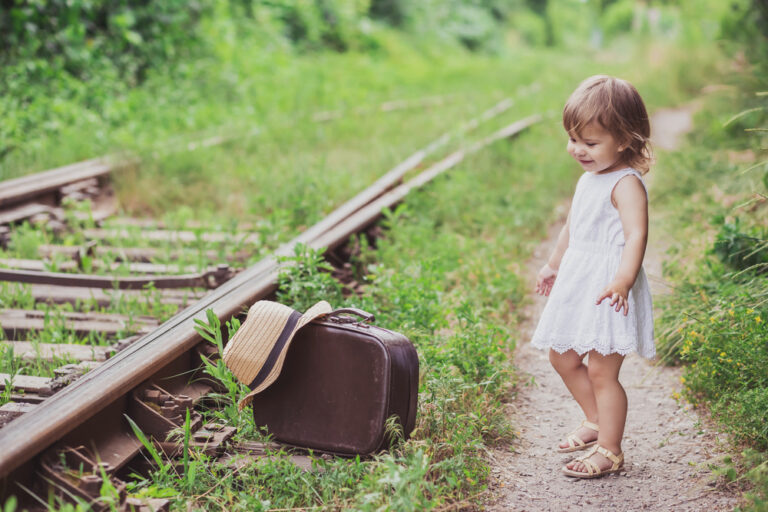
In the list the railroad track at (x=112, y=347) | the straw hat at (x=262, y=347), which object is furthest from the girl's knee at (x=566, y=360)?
the railroad track at (x=112, y=347)

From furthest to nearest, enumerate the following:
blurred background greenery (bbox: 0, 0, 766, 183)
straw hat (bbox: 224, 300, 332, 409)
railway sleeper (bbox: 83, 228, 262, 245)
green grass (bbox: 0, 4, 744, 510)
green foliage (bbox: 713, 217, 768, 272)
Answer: blurred background greenery (bbox: 0, 0, 766, 183) → railway sleeper (bbox: 83, 228, 262, 245) → green foliage (bbox: 713, 217, 768, 272) → straw hat (bbox: 224, 300, 332, 409) → green grass (bbox: 0, 4, 744, 510)

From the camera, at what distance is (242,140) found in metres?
7.84

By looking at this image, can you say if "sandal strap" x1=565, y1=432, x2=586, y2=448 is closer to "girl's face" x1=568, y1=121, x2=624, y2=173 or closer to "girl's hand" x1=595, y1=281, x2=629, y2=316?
"girl's hand" x1=595, y1=281, x2=629, y2=316

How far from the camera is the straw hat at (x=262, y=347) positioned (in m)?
2.71

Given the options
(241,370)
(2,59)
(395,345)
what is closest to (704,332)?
(395,345)

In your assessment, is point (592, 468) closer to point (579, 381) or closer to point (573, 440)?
point (573, 440)

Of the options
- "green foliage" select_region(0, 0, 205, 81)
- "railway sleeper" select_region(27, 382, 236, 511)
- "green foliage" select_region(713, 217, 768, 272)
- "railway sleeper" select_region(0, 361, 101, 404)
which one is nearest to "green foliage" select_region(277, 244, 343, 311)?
"railway sleeper" select_region(27, 382, 236, 511)

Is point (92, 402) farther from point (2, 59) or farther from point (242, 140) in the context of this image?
point (2, 59)

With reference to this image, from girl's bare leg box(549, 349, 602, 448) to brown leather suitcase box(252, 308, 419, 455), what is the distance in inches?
26.1

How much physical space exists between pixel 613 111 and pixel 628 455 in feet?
4.51

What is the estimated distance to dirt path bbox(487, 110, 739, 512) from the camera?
8.98ft

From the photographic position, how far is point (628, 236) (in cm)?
286

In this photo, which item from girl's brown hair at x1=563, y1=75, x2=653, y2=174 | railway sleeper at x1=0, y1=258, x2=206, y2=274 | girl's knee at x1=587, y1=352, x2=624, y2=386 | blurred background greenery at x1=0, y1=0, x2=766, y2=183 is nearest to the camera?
girl's brown hair at x1=563, y1=75, x2=653, y2=174

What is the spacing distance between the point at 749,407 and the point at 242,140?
5942 mm
